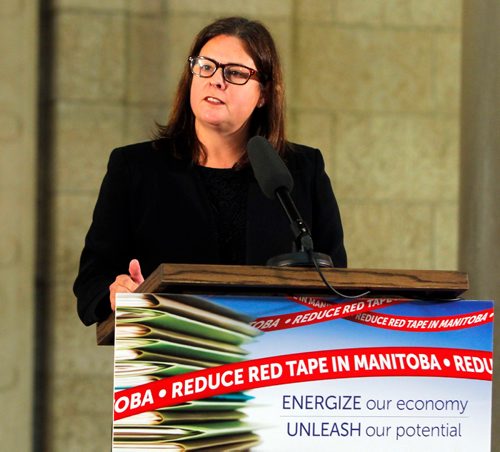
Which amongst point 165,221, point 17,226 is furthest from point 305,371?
point 17,226

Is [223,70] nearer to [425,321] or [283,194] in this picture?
[283,194]

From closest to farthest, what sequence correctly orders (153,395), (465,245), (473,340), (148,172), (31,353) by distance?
(153,395), (473,340), (148,172), (465,245), (31,353)

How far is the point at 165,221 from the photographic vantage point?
11.3ft

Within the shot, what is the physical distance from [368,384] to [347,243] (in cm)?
417

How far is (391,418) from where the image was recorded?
2496 millimetres

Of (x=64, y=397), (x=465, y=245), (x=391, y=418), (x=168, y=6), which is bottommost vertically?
(x=391, y=418)

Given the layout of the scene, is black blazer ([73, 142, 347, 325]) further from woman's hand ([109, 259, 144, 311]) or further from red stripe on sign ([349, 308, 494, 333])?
red stripe on sign ([349, 308, 494, 333])

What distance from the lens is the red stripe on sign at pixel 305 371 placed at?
7.84 ft

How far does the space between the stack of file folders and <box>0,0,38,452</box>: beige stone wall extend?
4.02 metres

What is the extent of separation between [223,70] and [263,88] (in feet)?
0.98

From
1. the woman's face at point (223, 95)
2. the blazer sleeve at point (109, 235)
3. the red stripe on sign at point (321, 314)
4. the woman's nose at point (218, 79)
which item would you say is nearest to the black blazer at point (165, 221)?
the blazer sleeve at point (109, 235)

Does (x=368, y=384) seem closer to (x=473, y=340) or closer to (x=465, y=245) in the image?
(x=473, y=340)

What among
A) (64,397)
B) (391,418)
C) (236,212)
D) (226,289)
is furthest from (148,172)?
(64,397)

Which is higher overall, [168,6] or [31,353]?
[168,6]
